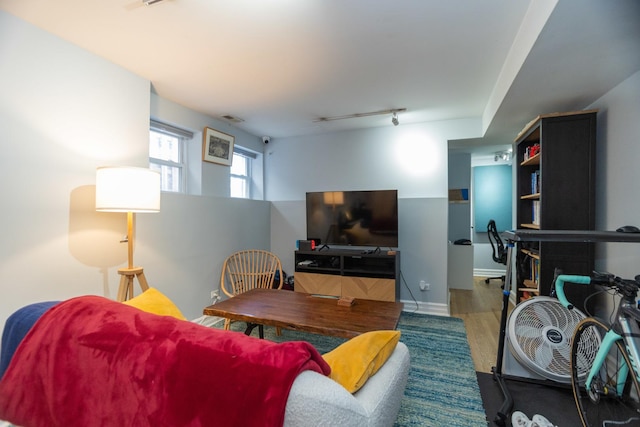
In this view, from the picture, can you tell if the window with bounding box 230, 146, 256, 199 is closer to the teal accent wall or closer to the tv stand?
the tv stand

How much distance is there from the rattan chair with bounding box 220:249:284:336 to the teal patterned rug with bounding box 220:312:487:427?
1.51 ft

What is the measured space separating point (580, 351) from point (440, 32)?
221cm

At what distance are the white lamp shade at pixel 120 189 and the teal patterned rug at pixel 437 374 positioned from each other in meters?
1.73

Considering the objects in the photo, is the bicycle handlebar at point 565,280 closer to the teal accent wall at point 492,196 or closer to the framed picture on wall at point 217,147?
the framed picture on wall at point 217,147

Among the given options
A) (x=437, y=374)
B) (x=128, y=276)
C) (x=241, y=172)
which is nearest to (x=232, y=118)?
(x=241, y=172)

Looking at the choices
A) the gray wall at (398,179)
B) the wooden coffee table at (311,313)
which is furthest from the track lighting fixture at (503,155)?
the wooden coffee table at (311,313)

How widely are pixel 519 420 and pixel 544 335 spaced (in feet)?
2.03

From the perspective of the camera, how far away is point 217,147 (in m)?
3.49

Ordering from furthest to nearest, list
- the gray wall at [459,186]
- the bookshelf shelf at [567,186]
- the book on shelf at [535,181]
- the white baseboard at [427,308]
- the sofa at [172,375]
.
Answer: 1. the gray wall at [459,186]
2. the white baseboard at [427,308]
3. the book on shelf at [535,181]
4. the bookshelf shelf at [567,186]
5. the sofa at [172,375]

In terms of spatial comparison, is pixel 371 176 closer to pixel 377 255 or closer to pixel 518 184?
pixel 377 255

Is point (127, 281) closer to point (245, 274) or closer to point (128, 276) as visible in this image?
point (128, 276)

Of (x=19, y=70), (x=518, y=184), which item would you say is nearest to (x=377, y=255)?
(x=518, y=184)

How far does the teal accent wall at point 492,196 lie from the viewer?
17.6ft

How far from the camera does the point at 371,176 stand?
3.94m
